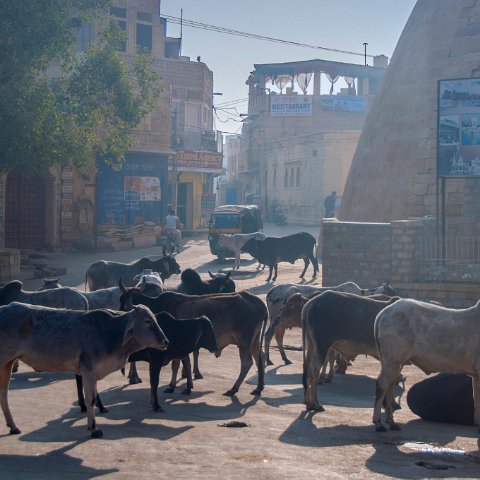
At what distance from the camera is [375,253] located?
59.2ft

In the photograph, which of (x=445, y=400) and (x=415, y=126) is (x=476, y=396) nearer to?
(x=445, y=400)

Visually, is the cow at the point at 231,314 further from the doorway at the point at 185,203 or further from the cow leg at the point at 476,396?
the doorway at the point at 185,203

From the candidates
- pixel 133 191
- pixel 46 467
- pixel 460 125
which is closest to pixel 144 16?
pixel 133 191

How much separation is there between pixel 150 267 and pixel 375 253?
4.64 m

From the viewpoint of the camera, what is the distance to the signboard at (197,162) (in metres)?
47.6

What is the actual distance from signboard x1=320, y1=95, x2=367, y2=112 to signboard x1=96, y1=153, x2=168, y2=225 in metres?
29.0

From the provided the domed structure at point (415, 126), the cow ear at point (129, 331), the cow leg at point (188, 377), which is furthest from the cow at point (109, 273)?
the domed structure at point (415, 126)

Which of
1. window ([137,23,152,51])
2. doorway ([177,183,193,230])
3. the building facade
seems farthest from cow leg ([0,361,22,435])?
the building facade

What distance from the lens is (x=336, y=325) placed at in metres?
9.88

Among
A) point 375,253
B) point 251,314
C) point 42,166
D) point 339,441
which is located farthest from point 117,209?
point 339,441

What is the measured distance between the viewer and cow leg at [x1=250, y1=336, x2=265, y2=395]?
33.9 feet

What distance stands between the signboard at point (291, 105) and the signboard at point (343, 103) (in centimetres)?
123

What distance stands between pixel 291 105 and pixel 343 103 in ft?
12.7

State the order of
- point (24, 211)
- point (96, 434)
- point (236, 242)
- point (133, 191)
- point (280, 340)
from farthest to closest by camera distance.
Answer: point (133, 191) < point (24, 211) < point (236, 242) < point (280, 340) < point (96, 434)
